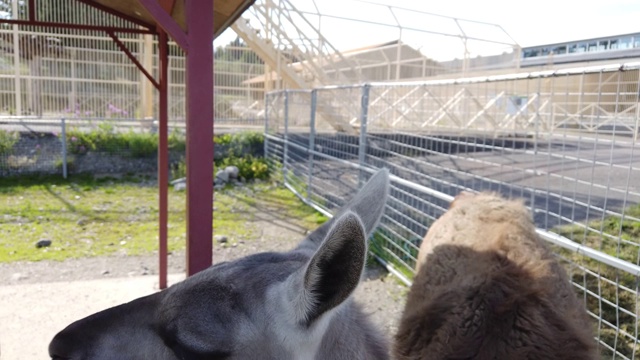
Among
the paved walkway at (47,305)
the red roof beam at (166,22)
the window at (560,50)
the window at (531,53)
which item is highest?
the window at (531,53)

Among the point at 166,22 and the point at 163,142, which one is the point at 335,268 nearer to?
the point at 166,22

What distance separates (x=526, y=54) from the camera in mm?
25750

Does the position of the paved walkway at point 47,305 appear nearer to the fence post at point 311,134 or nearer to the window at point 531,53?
the fence post at point 311,134

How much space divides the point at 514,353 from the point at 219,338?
1503 mm

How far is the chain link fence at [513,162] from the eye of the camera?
3648 mm

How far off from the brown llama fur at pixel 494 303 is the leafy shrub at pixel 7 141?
11.0 meters

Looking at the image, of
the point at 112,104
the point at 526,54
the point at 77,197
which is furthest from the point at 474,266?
the point at 526,54

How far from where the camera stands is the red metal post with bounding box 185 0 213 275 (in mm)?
2688

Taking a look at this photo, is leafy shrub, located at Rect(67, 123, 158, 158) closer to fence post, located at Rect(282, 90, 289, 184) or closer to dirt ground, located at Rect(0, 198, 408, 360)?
fence post, located at Rect(282, 90, 289, 184)

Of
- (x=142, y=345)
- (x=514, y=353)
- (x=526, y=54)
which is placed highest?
(x=526, y=54)

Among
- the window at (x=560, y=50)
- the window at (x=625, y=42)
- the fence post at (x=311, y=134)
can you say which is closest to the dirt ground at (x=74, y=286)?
the fence post at (x=311, y=134)

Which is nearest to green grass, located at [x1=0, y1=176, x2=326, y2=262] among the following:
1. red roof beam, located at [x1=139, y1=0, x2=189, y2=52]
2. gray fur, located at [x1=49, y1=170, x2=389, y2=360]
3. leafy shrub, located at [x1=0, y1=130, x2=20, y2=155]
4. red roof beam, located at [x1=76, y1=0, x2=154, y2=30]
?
leafy shrub, located at [x1=0, y1=130, x2=20, y2=155]

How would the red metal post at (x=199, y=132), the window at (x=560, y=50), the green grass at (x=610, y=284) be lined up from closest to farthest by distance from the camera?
the red metal post at (x=199, y=132)
the green grass at (x=610, y=284)
the window at (x=560, y=50)

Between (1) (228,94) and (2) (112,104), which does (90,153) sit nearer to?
(2) (112,104)
